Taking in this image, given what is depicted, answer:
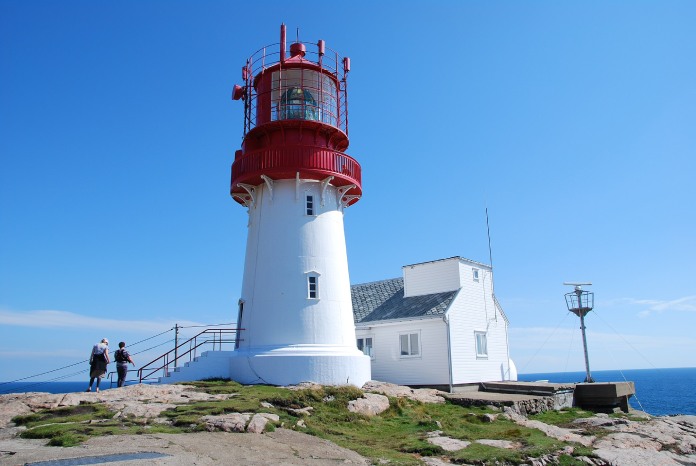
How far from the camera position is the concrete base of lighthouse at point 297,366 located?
18578mm

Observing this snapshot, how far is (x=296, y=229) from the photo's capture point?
68.0 feet

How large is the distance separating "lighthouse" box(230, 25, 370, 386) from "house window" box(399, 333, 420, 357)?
517 cm

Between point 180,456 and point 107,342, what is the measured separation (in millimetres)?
9267

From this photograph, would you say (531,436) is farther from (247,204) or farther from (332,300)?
(247,204)

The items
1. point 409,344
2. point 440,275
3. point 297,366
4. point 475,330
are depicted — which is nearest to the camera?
point 297,366

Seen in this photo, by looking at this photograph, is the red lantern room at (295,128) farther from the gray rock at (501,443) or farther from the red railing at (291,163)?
the gray rock at (501,443)

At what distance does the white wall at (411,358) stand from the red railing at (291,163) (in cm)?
812

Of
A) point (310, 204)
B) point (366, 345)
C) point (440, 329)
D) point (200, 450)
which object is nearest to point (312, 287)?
point (310, 204)

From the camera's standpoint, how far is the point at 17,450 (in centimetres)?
977

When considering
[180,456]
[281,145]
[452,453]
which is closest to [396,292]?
[281,145]

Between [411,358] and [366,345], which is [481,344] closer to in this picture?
[411,358]

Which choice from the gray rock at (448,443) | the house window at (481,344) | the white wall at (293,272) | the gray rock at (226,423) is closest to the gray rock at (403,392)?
the white wall at (293,272)

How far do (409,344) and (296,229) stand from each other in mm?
8798

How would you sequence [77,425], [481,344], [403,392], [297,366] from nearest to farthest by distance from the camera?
[77,425] → [297,366] → [403,392] → [481,344]
